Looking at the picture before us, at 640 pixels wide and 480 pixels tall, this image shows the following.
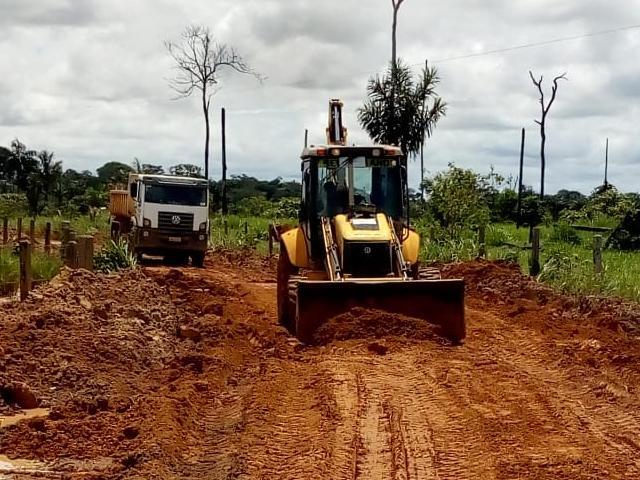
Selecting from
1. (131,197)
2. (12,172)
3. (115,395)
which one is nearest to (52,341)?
(115,395)

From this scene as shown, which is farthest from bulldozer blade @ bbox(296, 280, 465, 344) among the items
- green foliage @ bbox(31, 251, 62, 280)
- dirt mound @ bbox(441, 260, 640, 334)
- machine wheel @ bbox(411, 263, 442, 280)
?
green foliage @ bbox(31, 251, 62, 280)

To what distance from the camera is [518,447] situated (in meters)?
7.50

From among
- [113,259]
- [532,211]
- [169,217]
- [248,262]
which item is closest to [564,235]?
[248,262]

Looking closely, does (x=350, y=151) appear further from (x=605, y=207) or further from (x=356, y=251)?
(x=605, y=207)

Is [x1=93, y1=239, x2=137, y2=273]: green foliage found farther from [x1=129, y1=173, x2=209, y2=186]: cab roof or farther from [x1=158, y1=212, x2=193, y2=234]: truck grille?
[x1=129, y1=173, x2=209, y2=186]: cab roof

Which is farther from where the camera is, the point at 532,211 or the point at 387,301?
the point at 532,211

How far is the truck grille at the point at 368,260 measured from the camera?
42.7 ft

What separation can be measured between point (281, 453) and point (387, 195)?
23.0 feet

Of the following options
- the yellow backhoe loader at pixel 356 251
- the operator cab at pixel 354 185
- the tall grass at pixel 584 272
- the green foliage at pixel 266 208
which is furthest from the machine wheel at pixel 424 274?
the green foliage at pixel 266 208

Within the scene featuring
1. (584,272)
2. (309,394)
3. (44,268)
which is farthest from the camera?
(584,272)

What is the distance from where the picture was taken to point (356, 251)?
1302 cm

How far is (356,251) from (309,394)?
12.5 ft

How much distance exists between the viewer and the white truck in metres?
28.1

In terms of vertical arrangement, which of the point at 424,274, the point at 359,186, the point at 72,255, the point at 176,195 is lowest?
the point at 424,274
